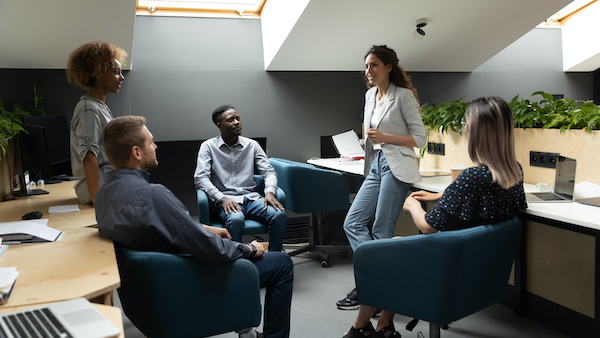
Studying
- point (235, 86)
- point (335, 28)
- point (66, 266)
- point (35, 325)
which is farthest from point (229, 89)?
point (35, 325)

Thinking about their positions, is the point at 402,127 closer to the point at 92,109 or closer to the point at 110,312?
the point at 92,109

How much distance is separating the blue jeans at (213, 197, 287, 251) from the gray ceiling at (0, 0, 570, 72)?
5.47 feet

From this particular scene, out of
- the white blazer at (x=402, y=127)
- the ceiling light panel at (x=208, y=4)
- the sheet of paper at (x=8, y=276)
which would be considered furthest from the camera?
the ceiling light panel at (x=208, y=4)

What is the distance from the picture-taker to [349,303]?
265cm

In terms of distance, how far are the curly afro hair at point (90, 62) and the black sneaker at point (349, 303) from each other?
1.91 meters

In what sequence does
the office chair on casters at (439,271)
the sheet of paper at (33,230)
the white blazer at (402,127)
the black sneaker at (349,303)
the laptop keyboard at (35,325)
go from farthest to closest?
the black sneaker at (349,303)
the white blazer at (402,127)
the sheet of paper at (33,230)
the office chair on casters at (439,271)
the laptop keyboard at (35,325)

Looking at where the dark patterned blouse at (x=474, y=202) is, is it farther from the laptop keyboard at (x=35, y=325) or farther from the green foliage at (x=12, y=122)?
the green foliage at (x=12, y=122)

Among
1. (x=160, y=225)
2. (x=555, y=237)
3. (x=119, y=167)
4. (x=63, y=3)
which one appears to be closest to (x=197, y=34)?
(x=63, y=3)

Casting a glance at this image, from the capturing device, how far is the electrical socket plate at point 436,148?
3.35 metres

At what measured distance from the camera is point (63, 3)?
10.1ft

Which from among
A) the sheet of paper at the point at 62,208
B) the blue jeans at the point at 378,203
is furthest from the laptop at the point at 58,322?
the blue jeans at the point at 378,203

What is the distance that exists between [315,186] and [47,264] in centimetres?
219

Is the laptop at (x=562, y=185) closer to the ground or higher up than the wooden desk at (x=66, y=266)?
higher up

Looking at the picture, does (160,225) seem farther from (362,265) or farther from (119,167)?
(362,265)
